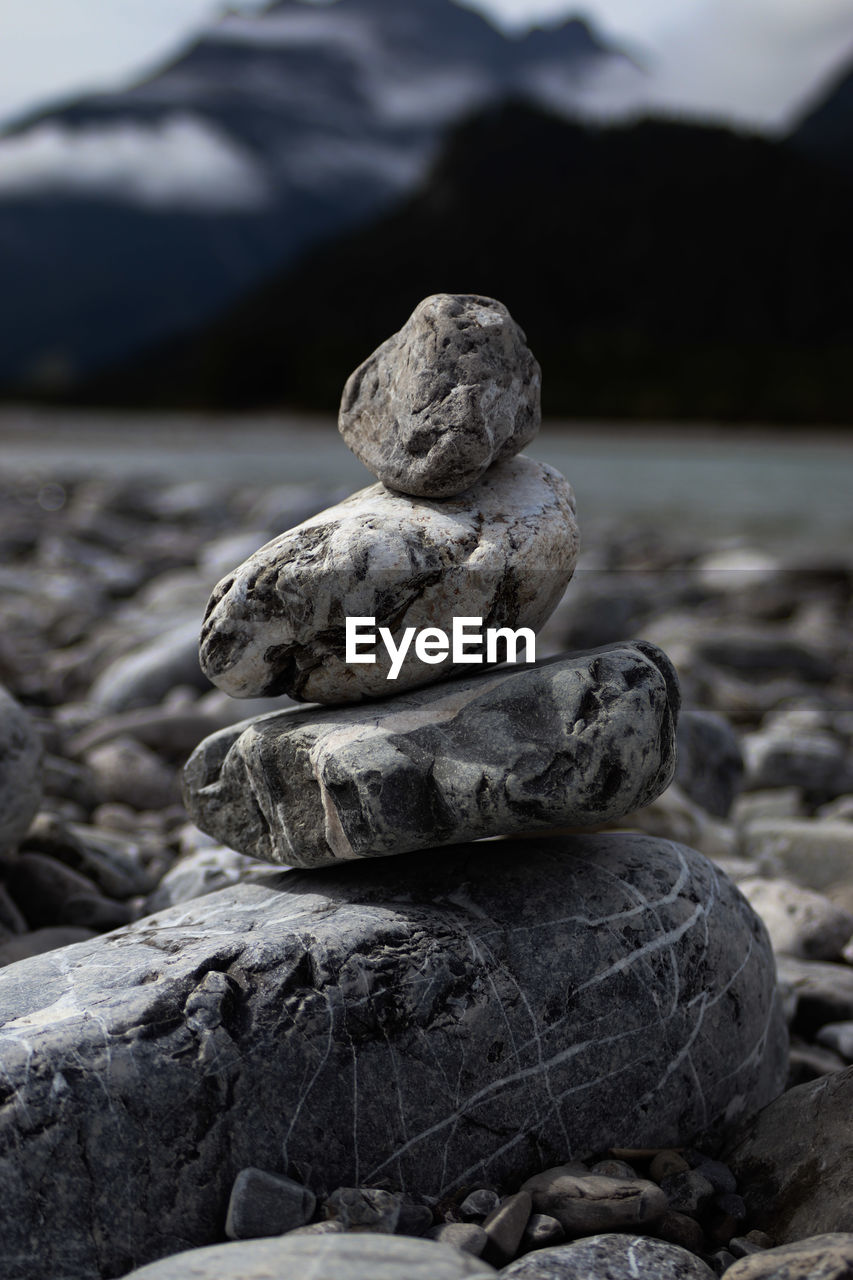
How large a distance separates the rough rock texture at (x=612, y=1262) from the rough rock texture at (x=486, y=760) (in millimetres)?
876

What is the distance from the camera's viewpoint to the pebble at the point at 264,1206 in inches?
90.0

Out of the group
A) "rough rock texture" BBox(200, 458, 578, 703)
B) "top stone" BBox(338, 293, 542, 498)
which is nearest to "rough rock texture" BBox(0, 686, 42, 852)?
"rough rock texture" BBox(200, 458, 578, 703)

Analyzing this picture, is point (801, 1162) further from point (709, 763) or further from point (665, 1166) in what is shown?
point (709, 763)

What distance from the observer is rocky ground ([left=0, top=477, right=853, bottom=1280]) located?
2318 mm

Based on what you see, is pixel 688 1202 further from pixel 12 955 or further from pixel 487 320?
pixel 487 320

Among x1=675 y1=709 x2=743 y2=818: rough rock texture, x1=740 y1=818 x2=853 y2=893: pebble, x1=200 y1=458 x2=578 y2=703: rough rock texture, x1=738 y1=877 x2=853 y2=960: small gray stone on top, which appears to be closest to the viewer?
x1=200 y1=458 x2=578 y2=703: rough rock texture

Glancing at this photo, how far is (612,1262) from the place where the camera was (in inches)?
88.0

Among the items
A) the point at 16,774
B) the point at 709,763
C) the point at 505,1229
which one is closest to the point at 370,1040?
the point at 505,1229

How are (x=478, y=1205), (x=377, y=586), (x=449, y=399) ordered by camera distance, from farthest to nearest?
(x=449, y=399) → (x=377, y=586) → (x=478, y=1205)

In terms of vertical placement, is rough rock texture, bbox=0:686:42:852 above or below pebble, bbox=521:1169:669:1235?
above

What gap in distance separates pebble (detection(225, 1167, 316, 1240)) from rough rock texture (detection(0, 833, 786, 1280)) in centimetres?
5

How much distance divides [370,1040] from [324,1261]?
58 centimetres

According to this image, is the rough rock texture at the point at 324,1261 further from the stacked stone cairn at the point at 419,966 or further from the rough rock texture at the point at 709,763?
the rough rock texture at the point at 709,763

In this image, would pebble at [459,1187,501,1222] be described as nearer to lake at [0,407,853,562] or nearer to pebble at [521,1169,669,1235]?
pebble at [521,1169,669,1235]
